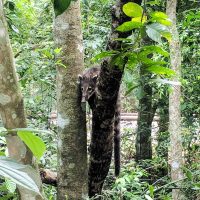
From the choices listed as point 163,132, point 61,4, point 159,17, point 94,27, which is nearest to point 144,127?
point 163,132

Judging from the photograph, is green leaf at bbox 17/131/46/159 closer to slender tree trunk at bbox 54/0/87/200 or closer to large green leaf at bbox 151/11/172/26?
large green leaf at bbox 151/11/172/26

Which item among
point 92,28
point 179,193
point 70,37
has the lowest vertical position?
point 179,193

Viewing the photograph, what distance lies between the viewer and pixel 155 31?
664 mm

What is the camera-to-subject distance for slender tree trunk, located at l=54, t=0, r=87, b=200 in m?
1.67

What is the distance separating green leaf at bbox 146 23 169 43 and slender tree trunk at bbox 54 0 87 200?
3.41ft

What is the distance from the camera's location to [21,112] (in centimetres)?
113

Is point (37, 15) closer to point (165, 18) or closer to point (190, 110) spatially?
point (190, 110)

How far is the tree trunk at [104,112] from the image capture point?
120 centimetres

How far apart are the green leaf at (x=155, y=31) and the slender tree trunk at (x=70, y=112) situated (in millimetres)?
1038

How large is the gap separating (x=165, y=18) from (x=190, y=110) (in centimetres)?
316

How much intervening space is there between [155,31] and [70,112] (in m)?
1.06

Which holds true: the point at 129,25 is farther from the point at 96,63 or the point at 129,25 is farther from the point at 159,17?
the point at 96,63

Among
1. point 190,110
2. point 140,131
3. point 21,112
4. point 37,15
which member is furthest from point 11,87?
point 140,131

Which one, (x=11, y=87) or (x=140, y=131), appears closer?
(x=11, y=87)
